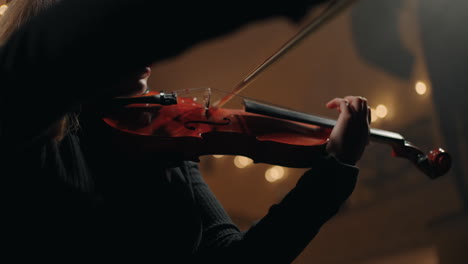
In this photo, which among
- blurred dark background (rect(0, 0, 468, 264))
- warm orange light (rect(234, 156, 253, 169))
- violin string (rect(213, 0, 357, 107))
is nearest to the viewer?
violin string (rect(213, 0, 357, 107))

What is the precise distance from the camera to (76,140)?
2.13ft

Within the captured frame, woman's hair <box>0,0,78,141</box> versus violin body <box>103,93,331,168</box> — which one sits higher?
woman's hair <box>0,0,78,141</box>

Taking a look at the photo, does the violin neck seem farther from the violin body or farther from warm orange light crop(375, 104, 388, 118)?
warm orange light crop(375, 104, 388, 118)

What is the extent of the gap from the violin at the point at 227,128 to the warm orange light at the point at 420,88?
874 mm

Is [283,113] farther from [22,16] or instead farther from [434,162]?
[22,16]

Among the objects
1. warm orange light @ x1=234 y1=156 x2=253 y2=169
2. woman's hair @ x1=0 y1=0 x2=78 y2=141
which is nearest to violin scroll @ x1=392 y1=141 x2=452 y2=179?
woman's hair @ x1=0 y1=0 x2=78 y2=141

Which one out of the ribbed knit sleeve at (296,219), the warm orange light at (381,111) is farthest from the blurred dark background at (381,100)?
the ribbed knit sleeve at (296,219)

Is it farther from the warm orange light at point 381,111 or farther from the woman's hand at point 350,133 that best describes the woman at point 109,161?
the warm orange light at point 381,111

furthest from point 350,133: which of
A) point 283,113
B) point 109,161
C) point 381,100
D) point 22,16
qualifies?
point 381,100

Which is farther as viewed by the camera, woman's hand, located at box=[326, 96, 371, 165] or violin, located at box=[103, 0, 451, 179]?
woman's hand, located at box=[326, 96, 371, 165]

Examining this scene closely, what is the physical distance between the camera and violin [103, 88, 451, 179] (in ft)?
2.12

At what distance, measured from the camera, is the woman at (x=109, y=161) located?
0.79 feet

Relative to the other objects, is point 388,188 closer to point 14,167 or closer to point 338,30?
point 338,30

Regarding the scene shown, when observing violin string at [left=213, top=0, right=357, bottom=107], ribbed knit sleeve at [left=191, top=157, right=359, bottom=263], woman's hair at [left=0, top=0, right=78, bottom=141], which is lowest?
ribbed knit sleeve at [left=191, top=157, right=359, bottom=263]
